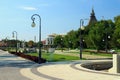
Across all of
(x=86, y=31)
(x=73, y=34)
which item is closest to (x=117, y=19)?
(x=86, y=31)

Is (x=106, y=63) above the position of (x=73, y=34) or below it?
below

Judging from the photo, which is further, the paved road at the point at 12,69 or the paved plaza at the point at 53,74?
the paved road at the point at 12,69

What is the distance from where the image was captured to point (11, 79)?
2131cm

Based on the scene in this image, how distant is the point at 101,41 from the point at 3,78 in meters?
71.5

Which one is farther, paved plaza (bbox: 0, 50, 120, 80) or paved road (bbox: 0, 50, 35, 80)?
paved road (bbox: 0, 50, 35, 80)

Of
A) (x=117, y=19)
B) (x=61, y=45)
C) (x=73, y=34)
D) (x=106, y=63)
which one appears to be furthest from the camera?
(x=61, y=45)

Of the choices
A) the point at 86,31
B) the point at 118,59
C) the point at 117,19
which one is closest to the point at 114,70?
the point at 118,59

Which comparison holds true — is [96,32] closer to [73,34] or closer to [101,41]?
[101,41]

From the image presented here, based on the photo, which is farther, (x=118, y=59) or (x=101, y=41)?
→ (x=101, y=41)

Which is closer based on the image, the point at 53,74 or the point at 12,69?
the point at 53,74

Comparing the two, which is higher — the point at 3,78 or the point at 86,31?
the point at 86,31

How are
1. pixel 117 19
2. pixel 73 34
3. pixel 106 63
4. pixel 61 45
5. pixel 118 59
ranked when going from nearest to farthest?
pixel 118 59
pixel 106 63
pixel 117 19
pixel 73 34
pixel 61 45

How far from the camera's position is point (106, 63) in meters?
37.2

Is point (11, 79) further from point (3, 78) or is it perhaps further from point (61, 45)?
point (61, 45)
